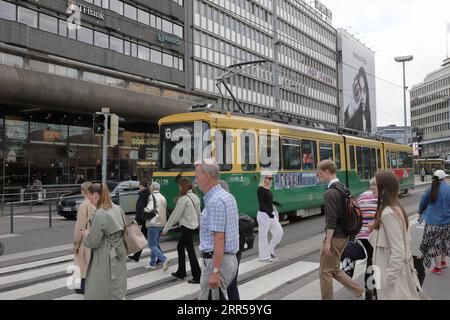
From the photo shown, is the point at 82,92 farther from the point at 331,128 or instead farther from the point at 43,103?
the point at 331,128

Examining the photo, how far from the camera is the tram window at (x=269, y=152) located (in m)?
13.6

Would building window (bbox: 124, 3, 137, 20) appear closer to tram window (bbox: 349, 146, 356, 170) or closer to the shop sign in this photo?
the shop sign

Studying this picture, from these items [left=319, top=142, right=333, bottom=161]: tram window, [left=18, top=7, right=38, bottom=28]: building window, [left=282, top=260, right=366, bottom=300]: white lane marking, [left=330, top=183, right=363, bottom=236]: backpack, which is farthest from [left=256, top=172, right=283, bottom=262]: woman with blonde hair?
[left=18, top=7, right=38, bottom=28]: building window

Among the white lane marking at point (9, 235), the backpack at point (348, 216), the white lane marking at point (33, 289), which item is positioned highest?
the backpack at point (348, 216)

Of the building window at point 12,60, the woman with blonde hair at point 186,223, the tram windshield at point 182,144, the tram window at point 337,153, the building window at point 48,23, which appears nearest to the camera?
the woman with blonde hair at point 186,223

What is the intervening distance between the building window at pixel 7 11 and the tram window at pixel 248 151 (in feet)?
61.6

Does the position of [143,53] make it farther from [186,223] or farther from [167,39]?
[186,223]

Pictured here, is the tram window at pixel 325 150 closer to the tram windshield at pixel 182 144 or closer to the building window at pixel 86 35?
the tram windshield at pixel 182 144

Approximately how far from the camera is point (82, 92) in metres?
26.5

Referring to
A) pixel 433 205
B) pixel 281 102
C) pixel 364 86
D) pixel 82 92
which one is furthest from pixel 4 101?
pixel 364 86

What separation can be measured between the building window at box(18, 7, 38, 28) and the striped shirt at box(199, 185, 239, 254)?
26.1 meters

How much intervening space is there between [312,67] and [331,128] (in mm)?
52049

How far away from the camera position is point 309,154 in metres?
16.2

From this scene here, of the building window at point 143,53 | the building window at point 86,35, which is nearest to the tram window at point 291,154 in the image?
the building window at point 86,35
